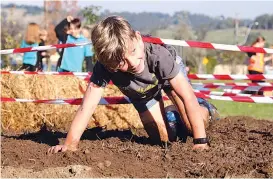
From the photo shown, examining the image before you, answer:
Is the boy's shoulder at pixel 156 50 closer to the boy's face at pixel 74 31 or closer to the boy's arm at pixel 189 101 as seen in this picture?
the boy's arm at pixel 189 101

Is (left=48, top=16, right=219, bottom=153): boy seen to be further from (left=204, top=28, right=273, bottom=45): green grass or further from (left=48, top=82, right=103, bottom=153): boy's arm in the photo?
(left=204, top=28, right=273, bottom=45): green grass

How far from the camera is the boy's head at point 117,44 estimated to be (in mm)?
4781

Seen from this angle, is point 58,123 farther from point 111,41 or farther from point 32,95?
point 111,41

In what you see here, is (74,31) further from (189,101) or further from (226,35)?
(226,35)

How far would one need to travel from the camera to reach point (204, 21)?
64.4 meters

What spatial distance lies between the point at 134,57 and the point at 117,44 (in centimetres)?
25

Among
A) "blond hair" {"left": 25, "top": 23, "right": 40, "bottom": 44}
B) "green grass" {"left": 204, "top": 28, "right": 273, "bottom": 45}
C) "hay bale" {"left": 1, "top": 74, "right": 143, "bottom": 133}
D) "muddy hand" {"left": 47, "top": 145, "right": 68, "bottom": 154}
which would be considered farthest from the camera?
"green grass" {"left": 204, "top": 28, "right": 273, "bottom": 45}

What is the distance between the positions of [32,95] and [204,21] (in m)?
56.5

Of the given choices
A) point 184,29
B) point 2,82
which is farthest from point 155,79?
point 184,29

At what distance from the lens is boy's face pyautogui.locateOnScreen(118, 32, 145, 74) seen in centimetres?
489

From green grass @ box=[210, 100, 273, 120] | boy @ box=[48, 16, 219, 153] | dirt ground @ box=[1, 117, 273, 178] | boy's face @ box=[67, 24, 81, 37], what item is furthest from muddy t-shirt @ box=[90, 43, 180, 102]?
boy's face @ box=[67, 24, 81, 37]

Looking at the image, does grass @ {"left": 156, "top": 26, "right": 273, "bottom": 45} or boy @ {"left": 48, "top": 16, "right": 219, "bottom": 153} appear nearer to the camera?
boy @ {"left": 48, "top": 16, "right": 219, "bottom": 153}

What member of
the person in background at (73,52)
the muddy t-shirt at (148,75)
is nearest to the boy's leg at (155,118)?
the muddy t-shirt at (148,75)

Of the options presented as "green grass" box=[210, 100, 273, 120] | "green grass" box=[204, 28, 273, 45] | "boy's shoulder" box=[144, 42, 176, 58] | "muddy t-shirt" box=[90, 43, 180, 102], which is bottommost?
"green grass" box=[204, 28, 273, 45]
